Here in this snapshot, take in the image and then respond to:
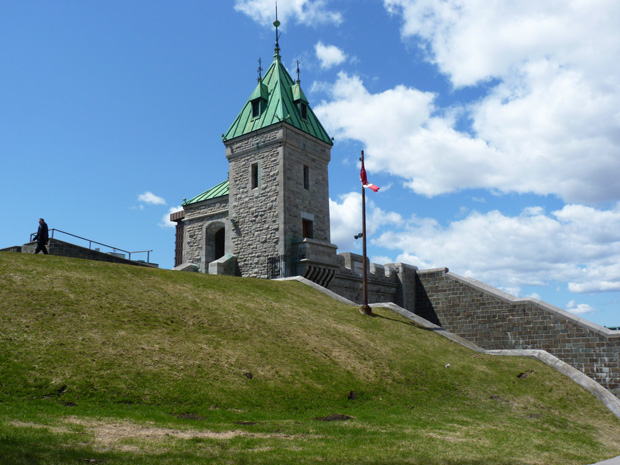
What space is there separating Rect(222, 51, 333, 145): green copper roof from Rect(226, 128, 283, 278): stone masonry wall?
2.91ft

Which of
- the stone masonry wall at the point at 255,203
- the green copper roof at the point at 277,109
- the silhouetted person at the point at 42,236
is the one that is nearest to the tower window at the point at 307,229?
the stone masonry wall at the point at 255,203

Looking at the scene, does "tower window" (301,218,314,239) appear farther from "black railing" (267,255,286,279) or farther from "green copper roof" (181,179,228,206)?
"green copper roof" (181,179,228,206)

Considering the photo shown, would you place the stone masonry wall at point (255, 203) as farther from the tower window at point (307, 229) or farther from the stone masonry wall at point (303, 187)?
the tower window at point (307, 229)

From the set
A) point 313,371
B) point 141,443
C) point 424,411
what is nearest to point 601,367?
point 424,411

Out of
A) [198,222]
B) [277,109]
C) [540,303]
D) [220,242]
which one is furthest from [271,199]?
[540,303]

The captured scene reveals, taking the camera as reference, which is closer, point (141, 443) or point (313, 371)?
point (141, 443)

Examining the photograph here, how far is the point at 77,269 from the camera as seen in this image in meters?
15.0

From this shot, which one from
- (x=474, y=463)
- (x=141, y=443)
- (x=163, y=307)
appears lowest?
(x=474, y=463)

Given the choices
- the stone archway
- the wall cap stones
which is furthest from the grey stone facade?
the wall cap stones

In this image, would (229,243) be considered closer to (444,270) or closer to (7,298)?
(444,270)

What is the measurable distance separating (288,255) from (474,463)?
58.2ft

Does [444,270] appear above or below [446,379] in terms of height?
above

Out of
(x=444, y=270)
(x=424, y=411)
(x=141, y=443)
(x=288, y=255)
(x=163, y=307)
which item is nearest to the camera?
(x=141, y=443)

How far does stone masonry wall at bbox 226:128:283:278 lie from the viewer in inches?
1009
